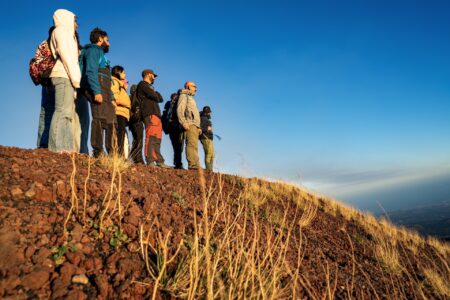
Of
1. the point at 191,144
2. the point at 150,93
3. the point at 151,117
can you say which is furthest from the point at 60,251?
the point at 191,144

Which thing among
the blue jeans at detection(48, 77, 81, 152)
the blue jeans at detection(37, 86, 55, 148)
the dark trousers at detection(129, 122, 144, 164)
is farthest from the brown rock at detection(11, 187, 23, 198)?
the dark trousers at detection(129, 122, 144, 164)

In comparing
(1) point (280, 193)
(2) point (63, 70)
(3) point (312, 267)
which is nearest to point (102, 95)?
(2) point (63, 70)

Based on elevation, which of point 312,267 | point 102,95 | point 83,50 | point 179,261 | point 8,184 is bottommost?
point 312,267

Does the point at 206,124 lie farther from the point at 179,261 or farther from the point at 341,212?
the point at 179,261

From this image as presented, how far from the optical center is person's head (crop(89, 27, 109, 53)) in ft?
11.9

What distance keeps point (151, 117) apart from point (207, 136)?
2.15 metres

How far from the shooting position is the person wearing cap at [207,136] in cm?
636

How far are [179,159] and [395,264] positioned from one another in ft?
14.0

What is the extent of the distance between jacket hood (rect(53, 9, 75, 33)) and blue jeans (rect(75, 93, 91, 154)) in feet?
2.91

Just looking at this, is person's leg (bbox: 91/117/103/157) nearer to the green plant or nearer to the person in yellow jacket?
the person in yellow jacket

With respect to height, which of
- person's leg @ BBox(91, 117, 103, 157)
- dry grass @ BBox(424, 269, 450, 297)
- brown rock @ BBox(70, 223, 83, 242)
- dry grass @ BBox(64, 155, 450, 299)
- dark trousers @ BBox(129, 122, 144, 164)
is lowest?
dry grass @ BBox(424, 269, 450, 297)

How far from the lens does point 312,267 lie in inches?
101

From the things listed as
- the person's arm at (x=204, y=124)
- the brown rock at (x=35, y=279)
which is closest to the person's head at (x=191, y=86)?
the person's arm at (x=204, y=124)

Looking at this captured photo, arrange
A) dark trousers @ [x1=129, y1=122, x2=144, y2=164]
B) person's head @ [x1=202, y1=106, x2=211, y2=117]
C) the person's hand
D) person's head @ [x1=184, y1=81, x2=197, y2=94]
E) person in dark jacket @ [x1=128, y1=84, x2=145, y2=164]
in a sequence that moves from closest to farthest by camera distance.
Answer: the person's hand, person in dark jacket @ [x1=128, y1=84, x2=145, y2=164], dark trousers @ [x1=129, y1=122, x2=144, y2=164], person's head @ [x1=184, y1=81, x2=197, y2=94], person's head @ [x1=202, y1=106, x2=211, y2=117]
